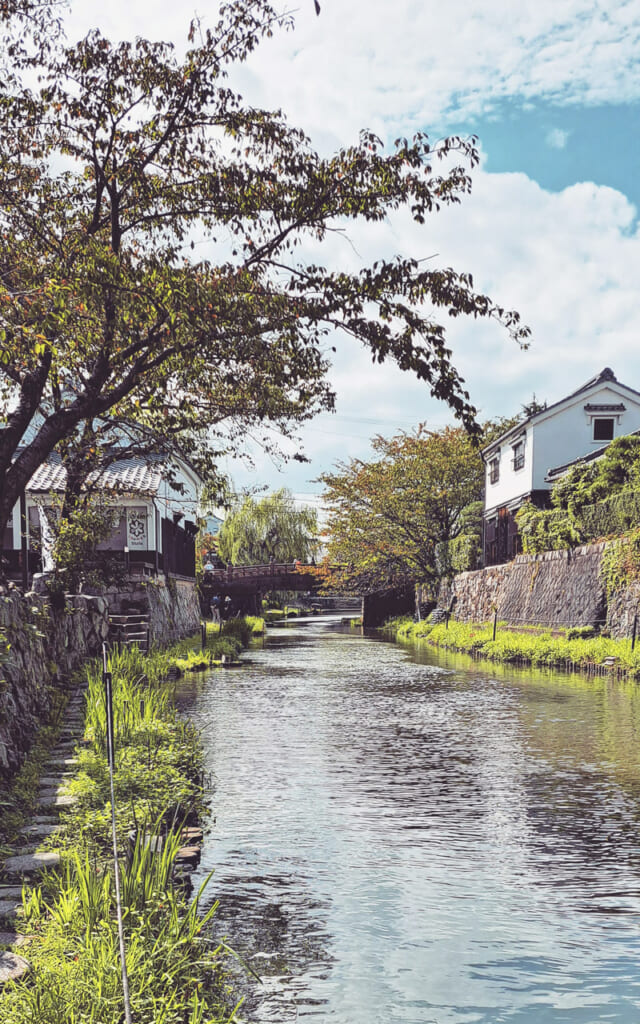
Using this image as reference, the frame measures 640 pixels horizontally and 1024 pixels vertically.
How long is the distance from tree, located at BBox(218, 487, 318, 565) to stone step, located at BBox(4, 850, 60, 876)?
→ 54.7 m

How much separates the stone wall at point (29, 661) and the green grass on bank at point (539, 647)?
482 inches

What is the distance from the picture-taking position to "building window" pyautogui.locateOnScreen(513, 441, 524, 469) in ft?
120

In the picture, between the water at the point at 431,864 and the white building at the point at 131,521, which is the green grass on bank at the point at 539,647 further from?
the white building at the point at 131,521

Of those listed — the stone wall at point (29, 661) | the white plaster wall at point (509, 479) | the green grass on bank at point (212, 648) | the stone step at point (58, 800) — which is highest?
the white plaster wall at point (509, 479)

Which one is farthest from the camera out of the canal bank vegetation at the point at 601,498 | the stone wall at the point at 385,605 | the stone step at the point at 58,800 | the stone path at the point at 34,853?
the stone wall at the point at 385,605

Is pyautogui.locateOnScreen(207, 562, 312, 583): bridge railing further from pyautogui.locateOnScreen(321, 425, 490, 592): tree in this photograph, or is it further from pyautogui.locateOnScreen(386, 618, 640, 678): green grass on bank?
pyautogui.locateOnScreen(386, 618, 640, 678): green grass on bank

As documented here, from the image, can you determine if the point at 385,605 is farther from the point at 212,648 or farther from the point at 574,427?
the point at 212,648

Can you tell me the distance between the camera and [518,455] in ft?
122

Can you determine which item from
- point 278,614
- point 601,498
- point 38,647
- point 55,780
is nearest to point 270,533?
point 278,614

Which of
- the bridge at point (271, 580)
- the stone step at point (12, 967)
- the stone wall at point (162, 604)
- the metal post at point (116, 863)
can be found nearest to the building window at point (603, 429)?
the bridge at point (271, 580)

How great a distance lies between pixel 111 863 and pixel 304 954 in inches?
55.3

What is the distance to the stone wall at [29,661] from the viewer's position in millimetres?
8516

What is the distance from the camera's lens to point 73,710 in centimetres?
1201

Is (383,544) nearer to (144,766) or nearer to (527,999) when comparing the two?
(144,766)
